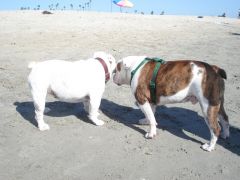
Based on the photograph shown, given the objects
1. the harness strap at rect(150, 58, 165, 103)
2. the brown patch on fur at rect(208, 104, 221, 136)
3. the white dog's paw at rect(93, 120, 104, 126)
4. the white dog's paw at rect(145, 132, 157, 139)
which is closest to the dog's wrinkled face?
the harness strap at rect(150, 58, 165, 103)

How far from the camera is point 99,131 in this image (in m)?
5.98

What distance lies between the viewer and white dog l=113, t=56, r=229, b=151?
5.12 m

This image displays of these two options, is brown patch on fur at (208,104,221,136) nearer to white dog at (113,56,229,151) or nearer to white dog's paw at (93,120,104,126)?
white dog at (113,56,229,151)

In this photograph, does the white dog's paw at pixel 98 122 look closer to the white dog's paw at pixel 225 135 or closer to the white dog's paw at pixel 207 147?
the white dog's paw at pixel 207 147

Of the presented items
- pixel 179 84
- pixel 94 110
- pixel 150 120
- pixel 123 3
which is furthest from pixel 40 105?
pixel 123 3

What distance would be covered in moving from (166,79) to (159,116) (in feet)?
4.79

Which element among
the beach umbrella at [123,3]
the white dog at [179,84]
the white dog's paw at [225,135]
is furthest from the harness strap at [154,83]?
the beach umbrella at [123,3]

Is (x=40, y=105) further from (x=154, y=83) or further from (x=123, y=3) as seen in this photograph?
(x=123, y=3)

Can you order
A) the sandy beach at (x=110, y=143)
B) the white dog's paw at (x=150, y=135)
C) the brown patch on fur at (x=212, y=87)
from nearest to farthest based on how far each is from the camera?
the sandy beach at (x=110, y=143)
the brown patch on fur at (x=212, y=87)
the white dog's paw at (x=150, y=135)

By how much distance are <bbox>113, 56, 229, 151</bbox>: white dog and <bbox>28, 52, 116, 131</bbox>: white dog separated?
1.59ft

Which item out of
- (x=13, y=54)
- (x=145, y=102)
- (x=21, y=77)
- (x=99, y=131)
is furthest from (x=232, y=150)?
(x=13, y=54)

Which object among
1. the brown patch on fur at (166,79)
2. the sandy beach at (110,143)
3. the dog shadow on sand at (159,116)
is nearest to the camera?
the sandy beach at (110,143)

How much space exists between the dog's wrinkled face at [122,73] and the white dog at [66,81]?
220 millimetres

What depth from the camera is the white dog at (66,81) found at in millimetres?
5664
